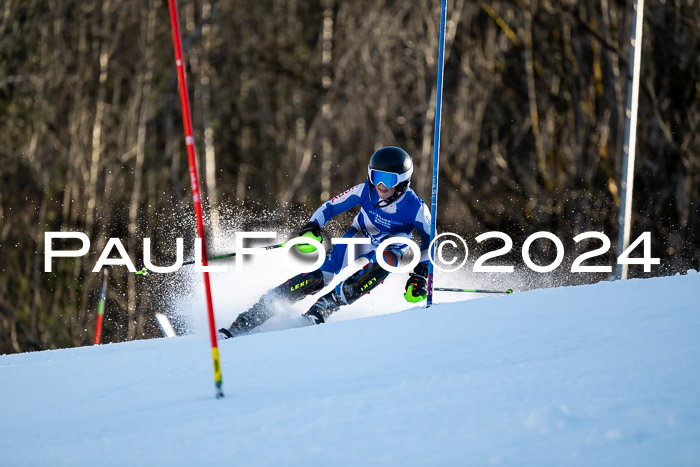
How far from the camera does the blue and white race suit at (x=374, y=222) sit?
557 cm

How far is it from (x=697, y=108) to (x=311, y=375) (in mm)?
11015

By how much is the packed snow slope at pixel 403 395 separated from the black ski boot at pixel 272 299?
996 millimetres

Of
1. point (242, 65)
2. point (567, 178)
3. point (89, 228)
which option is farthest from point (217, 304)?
point (242, 65)

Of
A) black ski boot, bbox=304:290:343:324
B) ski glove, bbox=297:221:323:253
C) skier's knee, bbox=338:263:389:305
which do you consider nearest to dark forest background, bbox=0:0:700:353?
ski glove, bbox=297:221:323:253

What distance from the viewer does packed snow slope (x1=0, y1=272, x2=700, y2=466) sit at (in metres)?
2.45

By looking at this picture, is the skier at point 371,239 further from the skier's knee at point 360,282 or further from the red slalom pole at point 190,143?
the red slalom pole at point 190,143

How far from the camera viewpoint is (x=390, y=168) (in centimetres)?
532

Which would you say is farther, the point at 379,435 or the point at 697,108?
the point at 697,108

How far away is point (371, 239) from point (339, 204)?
1.21ft

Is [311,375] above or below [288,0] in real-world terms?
below

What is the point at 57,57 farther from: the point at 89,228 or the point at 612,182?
the point at 612,182

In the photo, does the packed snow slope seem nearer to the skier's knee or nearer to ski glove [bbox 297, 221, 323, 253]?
the skier's knee

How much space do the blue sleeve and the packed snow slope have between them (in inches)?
61.4

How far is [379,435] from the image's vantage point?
2576 mm
